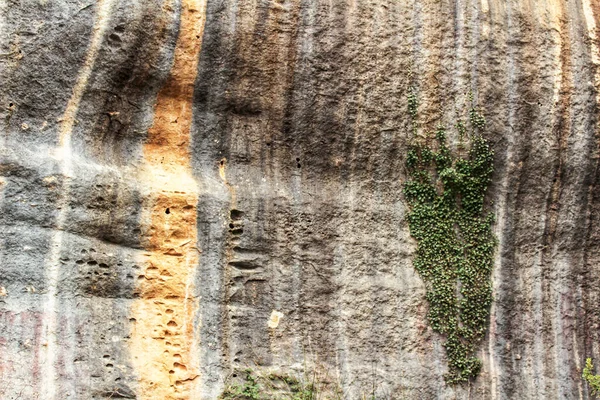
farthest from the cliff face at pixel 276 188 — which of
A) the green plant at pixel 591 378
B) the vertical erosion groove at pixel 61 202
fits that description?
the green plant at pixel 591 378

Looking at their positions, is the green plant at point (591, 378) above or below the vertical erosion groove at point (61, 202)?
below

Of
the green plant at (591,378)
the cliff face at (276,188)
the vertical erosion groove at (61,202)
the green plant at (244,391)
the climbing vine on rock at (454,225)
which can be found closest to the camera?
the vertical erosion groove at (61,202)

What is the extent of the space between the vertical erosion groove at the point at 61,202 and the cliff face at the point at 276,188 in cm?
2

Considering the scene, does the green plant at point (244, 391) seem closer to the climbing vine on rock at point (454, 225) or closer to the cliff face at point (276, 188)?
the cliff face at point (276, 188)

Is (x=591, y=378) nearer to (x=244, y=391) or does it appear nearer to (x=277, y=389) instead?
(x=277, y=389)

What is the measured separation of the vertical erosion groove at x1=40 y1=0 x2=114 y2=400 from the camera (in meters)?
5.62

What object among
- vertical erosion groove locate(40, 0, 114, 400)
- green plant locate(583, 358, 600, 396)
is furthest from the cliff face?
green plant locate(583, 358, 600, 396)

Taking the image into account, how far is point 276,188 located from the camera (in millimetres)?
6898

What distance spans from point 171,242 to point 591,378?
418cm

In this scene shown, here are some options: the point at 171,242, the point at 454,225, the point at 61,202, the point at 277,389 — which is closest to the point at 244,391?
the point at 277,389

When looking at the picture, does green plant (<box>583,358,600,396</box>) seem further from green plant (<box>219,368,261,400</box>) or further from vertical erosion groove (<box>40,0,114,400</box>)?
vertical erosion groove (<box>40,0,114,400</box>)

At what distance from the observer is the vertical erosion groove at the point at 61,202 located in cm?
562

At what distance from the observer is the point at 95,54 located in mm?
6266

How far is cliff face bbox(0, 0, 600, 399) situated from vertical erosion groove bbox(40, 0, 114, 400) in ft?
0.06
